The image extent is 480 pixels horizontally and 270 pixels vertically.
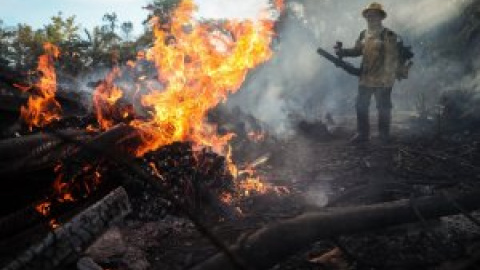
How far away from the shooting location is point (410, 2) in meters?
15.5

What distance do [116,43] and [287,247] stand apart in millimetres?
13042


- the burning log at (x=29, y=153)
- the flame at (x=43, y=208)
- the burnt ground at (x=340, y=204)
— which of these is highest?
the burning log at (x=29, y=153)

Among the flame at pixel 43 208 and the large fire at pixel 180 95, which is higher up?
the large fire at pixel 180 95

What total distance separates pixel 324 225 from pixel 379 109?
5951 mm

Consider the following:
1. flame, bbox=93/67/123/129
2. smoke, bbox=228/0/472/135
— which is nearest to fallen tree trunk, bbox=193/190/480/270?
flame, bbox=93/67/123/129

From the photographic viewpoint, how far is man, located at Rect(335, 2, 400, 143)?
8922 mm

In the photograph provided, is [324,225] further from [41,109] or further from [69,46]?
[69,46]

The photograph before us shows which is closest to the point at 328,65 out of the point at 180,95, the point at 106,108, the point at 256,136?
the point at 256,136

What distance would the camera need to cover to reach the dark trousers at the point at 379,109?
8.98 meters

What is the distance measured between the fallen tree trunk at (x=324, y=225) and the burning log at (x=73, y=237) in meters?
1.17

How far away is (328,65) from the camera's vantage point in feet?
59.0

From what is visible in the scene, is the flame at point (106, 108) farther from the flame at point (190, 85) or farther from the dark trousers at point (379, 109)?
the dark trousers at point (379, 109)

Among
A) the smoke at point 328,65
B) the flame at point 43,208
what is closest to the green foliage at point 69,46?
the smoke at point 328,65

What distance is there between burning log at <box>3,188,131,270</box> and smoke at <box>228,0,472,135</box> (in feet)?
22.8
